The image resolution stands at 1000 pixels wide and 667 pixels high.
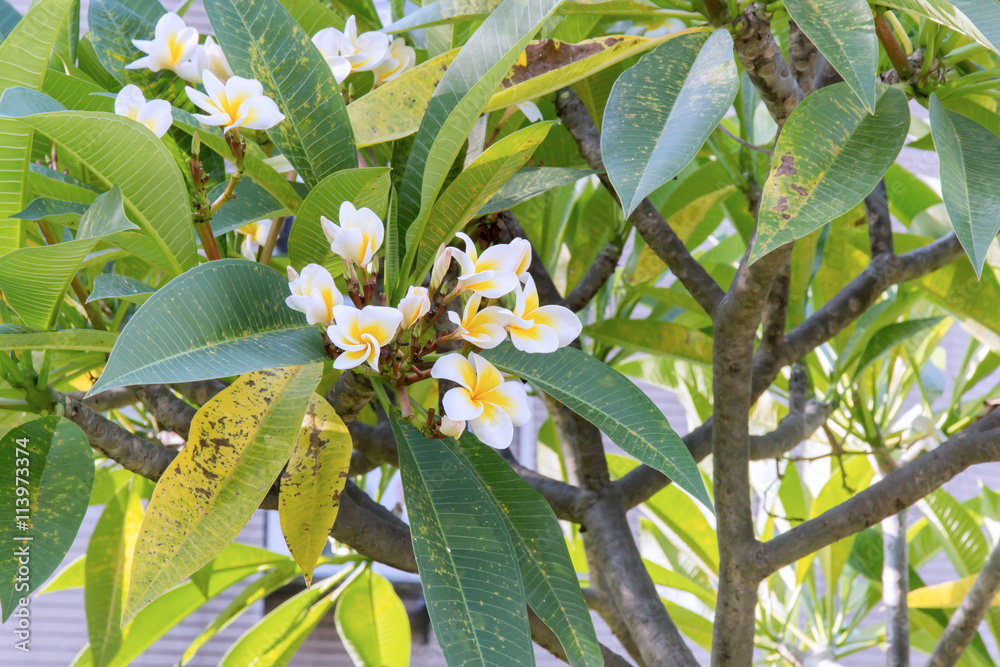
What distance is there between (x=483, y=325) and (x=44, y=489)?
31 centimetres

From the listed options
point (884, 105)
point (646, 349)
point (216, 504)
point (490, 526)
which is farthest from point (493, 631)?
point (646, 349)

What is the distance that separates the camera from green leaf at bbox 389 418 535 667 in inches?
17.5

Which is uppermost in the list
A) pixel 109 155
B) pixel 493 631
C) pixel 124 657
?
pixel 109 155

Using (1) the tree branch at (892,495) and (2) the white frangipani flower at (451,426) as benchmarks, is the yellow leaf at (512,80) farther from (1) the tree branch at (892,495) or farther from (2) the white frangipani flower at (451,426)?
(1) the tree branch at (892,495)

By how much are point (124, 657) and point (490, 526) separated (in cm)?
71

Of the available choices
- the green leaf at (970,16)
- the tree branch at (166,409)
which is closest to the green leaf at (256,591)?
Answer: the tree branch at (166,409)

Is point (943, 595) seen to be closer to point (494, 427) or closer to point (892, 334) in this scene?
point (892, 334)

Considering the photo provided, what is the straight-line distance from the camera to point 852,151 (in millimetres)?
486

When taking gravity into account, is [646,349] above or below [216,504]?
above

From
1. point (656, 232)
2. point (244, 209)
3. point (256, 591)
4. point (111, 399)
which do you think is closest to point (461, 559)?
point (244, 209)

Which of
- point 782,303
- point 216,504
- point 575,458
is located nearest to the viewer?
point 216,504

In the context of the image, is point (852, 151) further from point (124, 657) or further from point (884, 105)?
point (124, 657)

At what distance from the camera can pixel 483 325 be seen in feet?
1.48

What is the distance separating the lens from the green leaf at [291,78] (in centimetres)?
52
